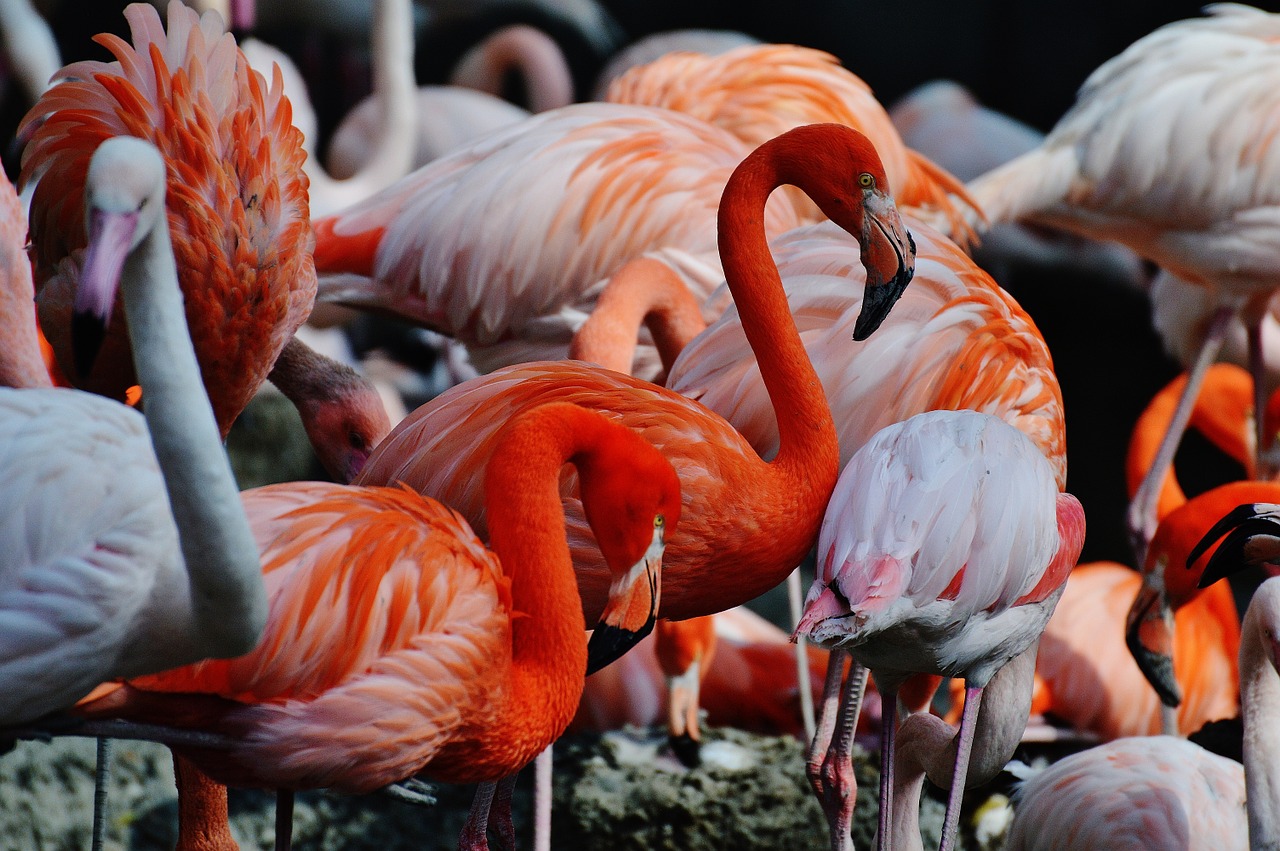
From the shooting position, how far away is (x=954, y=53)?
7.14 metres

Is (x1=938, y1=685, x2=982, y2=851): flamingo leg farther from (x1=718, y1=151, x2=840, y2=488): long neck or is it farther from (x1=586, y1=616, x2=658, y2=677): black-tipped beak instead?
(x1=586, y1=616, x2=658, y2=677): black-tipped beak

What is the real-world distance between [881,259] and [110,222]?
1.24m

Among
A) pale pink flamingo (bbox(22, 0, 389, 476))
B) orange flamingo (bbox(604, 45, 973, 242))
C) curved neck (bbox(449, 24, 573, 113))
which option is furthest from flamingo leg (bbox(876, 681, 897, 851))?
curved neck (bbox(449, 24, 573, 113))

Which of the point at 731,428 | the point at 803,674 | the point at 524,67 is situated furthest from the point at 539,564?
the point at 524,67

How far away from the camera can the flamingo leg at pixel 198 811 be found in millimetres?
2465

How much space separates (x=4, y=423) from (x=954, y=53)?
606 cm

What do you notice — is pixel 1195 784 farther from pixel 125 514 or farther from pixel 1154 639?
pixel 125 514

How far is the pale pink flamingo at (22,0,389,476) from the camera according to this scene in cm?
250

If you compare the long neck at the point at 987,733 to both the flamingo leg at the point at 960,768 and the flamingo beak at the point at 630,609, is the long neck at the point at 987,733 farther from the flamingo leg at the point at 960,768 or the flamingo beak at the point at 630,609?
the flamingo beak at the point at 630,609

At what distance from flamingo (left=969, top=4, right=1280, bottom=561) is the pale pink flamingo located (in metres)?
2.06

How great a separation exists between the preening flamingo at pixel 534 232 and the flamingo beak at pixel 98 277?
5.66 feet

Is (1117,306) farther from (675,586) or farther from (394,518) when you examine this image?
(394,518)

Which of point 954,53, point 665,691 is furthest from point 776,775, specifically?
point 954,53

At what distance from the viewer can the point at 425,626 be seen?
1.88m
